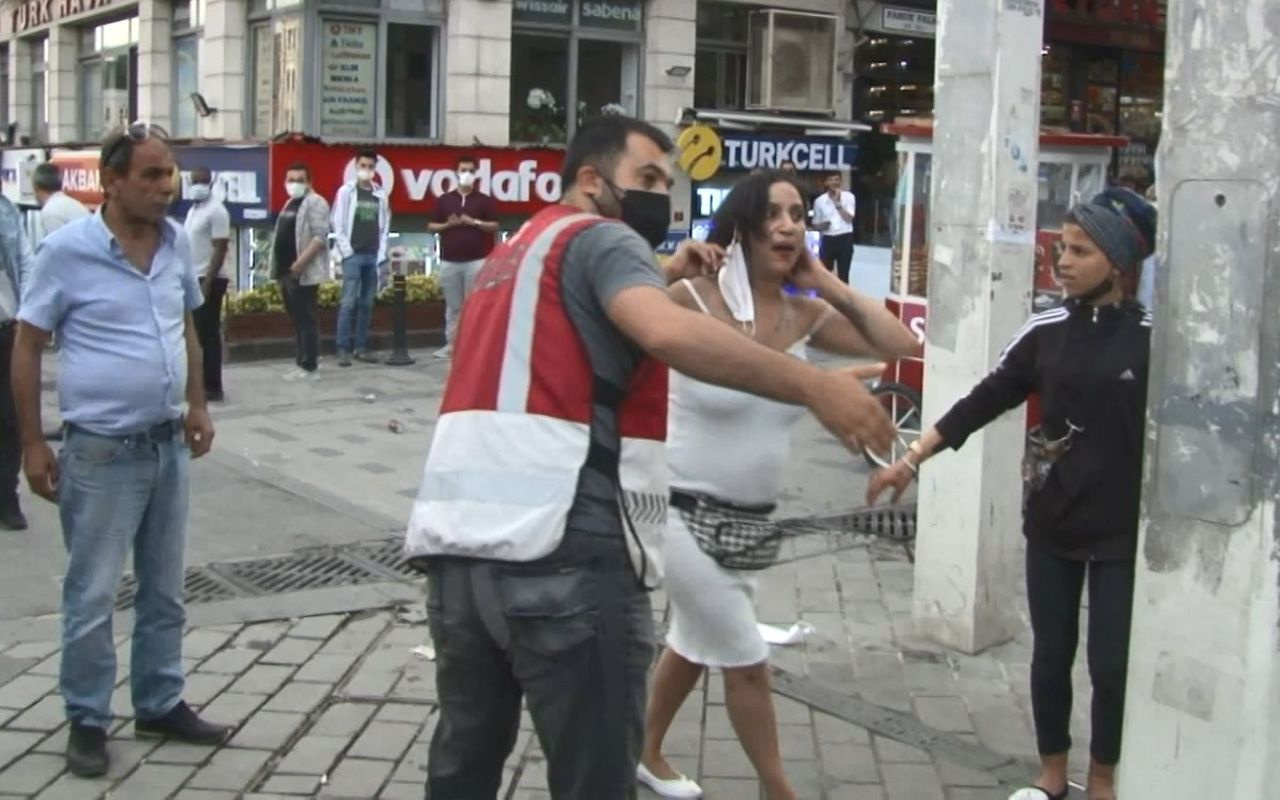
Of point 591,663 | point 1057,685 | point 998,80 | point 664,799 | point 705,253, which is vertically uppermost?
point 998,80

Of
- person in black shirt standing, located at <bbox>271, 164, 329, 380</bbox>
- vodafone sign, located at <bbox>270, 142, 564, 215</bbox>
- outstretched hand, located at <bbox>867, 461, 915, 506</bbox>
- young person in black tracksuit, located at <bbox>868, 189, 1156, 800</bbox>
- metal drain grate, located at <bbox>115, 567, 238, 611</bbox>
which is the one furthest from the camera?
vodafone sign, located at <bbox>270, 142, 564, 215</bbox>

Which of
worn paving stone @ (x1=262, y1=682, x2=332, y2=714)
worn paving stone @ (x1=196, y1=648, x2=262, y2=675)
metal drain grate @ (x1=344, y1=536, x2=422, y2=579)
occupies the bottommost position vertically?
worn paving stone @ (x1=262, y1=682, x2=332, y2=714)

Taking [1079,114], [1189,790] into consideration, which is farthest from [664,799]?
[1079,114]

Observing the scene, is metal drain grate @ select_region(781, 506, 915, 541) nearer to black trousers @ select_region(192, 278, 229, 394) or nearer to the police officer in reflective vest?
the police officer in reflective vest

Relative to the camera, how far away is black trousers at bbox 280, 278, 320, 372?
13.7 m

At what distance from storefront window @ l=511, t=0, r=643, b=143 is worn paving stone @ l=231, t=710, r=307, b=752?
16.6m

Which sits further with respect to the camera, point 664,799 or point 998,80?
point 998,80

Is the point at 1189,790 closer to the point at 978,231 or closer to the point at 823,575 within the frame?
the point at 978,231

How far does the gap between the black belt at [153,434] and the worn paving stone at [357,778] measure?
1.18 metres

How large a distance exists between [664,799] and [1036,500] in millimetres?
1435

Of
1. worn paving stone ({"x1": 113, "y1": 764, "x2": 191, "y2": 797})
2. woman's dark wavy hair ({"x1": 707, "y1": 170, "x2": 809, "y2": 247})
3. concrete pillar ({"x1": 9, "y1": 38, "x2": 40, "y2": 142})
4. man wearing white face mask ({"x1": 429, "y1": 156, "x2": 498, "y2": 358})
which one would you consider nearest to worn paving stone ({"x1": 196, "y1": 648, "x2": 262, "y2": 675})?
worn paving stone ({"x1": 113, "y1": 764, "x2": 191, "y2": 797})

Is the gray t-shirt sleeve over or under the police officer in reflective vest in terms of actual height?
over

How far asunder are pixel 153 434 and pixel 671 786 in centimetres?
194

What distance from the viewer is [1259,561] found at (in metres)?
3.56
